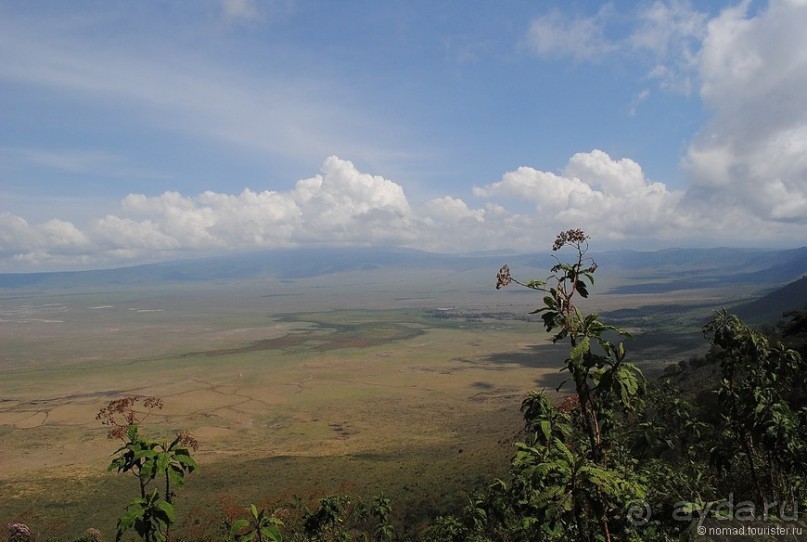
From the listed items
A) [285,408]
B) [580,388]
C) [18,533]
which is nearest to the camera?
[580,388]

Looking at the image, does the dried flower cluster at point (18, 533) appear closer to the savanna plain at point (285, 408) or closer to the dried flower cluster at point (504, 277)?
the savanna plain at point (285, 408)

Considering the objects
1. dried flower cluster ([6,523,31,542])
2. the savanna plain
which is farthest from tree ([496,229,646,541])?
dried flower cluster ([6,523,31,542])

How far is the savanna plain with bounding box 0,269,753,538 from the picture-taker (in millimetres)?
35188

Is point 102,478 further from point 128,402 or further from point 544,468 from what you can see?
point 544,468

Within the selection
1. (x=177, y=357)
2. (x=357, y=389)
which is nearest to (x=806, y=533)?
(x=357, y=389)

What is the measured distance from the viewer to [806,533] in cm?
561

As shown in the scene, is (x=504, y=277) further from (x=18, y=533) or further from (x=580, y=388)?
(x=18, y=533)

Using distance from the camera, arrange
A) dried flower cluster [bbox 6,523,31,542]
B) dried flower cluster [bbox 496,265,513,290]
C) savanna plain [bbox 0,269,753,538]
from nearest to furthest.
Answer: dried flower cluster [bbox 496,265,513,290] < dried flower cluster [bbox 6,523,31,542] < savanna plain [bbox 0,269,753,538]

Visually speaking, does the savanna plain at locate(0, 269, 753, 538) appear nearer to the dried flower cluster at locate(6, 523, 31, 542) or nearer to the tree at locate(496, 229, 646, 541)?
the dried flower cluster at locate(6, 523, 31, 542)

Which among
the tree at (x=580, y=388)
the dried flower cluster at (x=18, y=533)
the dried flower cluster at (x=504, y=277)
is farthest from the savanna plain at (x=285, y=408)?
the dried flower cluster at (x=504, y=277)

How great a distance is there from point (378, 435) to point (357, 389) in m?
29.5

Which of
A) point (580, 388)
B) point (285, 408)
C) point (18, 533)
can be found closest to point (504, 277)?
point (580, 388)

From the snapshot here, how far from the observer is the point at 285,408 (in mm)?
75625

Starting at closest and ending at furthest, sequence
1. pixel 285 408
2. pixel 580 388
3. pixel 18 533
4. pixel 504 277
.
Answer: pixel 580 388 < pixel 504 277 < pixel 18 533 < pixel 285 408
